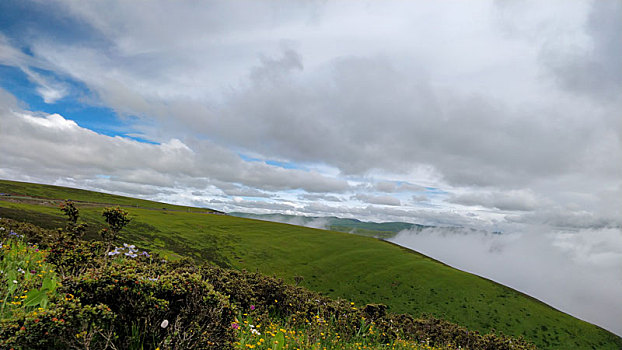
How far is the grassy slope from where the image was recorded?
42031 millimetres

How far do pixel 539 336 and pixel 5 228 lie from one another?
195ft

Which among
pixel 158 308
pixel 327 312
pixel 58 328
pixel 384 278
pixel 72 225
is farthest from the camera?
pixel 384 278

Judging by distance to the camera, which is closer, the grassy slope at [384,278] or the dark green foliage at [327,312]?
the dark green foliage at [327,312]

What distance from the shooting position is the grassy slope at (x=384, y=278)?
4203 centimetres

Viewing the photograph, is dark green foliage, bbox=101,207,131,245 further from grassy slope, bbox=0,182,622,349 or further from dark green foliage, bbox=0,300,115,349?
grassy slope, bbox=0,182,622,349

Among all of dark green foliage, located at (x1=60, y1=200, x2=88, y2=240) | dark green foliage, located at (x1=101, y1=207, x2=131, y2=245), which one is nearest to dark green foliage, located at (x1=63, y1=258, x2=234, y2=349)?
dark green foliage, located at (x1=101, y1=207, x2=131, y2=245)

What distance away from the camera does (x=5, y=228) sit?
1416cm

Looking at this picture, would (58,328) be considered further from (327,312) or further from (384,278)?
(384,278)

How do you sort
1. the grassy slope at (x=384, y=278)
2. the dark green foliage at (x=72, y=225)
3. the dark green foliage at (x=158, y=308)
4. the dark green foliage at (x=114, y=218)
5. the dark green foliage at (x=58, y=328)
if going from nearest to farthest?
the dark green foliage at (x=58, y=328) → the dark green foliage at (x=158, y=308) → the dark green foliage at (x=72, y=225) → the dark green foliage at (x=114, y=218) → the grassy slope at (x=384, y=278)

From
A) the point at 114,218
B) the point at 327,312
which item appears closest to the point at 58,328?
the point at 114,218

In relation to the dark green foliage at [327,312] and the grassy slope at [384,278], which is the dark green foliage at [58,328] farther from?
the grassy slope at [384,278]

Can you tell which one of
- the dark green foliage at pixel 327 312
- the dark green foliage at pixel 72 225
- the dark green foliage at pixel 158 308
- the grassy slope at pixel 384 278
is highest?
the dark green foliage at pixel 72 225

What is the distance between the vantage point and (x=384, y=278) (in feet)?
176

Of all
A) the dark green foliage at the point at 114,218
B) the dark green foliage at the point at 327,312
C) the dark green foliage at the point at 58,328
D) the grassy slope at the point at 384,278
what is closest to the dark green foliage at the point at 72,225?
the dark green foliage at the point at 114,218
